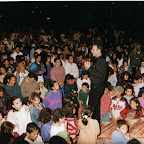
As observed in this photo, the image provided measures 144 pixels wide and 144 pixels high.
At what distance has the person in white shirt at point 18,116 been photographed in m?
3.38

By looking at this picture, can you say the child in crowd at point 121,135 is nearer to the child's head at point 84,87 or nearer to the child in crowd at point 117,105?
the child in crowd at point 117,105

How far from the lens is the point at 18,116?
3.39 metres

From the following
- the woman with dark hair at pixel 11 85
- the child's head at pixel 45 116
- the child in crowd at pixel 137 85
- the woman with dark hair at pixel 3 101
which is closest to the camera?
the child's head at pixel 45 116

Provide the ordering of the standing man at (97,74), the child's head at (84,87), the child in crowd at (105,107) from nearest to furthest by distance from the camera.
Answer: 1. the standing man at (97,74)
2. the child in crowd at (105,107)
3. the child's head at (84,87)

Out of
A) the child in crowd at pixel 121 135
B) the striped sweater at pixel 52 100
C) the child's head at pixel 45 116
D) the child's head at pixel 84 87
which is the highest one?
the child's head at pixel 84 87

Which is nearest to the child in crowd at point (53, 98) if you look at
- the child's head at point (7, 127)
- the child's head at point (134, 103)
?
the child's head at point (7, 127)

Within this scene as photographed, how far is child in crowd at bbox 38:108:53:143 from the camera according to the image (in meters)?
3.16

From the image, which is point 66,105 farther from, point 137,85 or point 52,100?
point 137,85

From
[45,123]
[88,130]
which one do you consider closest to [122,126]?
[88,130]

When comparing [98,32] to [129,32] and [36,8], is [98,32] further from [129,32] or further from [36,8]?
[36,8]

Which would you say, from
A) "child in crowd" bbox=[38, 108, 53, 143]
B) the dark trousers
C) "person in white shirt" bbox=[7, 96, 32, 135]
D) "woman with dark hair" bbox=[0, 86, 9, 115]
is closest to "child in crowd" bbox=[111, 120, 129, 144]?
the dark trousers

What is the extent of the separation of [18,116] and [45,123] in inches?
18.5

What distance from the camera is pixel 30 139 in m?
2.87

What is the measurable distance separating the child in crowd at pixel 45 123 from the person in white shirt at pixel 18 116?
26 centimetres
